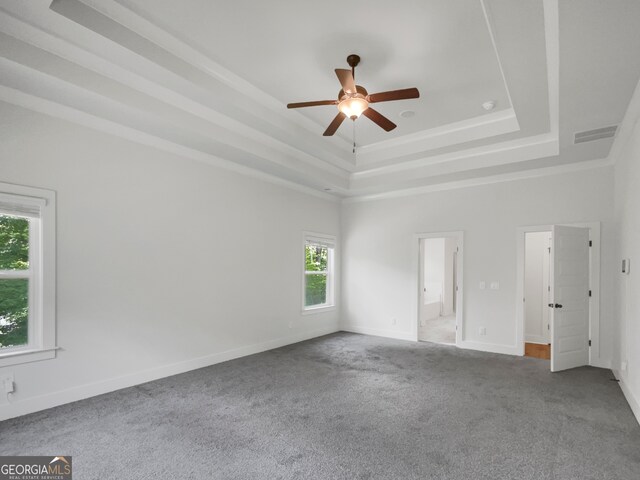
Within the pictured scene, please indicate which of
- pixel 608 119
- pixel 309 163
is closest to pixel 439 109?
pixel 608 119

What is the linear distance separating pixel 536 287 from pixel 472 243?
1708 mm

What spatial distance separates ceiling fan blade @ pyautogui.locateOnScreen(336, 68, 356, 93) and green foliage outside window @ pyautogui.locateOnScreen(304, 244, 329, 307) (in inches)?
153

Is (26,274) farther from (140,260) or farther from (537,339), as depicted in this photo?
(537,339)

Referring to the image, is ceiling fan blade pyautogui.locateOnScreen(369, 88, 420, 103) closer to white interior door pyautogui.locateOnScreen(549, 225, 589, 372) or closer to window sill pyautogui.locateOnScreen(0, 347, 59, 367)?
white interior door pyautogui.locateOnScreen(549, 225, 589, 372)

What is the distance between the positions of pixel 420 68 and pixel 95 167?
3.48 metres

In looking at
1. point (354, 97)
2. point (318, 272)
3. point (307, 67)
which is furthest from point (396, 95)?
point (318, 272)

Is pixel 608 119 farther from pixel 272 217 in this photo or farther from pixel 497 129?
pixel 272 217

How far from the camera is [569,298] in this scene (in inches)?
183

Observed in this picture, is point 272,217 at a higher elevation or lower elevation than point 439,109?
lower

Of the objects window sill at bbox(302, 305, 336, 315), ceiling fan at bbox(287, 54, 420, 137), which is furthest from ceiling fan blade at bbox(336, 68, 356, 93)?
window sill at bbox(302, 305, 336, 315)

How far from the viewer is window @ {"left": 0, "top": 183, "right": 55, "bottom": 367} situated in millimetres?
3102

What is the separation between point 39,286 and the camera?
10.6 feet

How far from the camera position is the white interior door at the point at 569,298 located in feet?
14.8

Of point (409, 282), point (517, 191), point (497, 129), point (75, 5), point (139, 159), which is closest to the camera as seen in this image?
point (75, 5)
